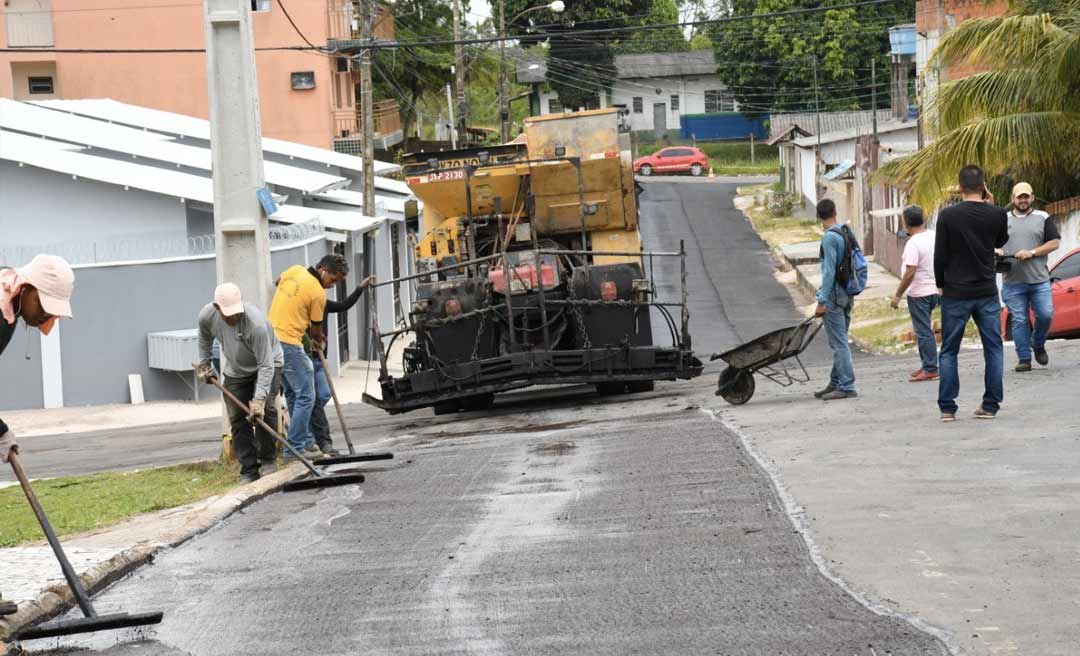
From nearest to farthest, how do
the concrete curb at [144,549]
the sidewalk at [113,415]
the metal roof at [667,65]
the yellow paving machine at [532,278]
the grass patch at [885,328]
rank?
the concrete curb at [144,549] → the yellow paving machine at [532,278] → the sidewalk at [113,415] → the grass patch at [885,328] → the metal roof at [667,65]

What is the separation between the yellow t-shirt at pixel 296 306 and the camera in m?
12.1

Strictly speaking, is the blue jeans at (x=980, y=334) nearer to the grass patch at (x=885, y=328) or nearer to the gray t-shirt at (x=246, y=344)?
the gray t-shirt at (x=246, y=344)

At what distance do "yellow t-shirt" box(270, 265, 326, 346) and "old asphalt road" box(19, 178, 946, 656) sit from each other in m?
1.43

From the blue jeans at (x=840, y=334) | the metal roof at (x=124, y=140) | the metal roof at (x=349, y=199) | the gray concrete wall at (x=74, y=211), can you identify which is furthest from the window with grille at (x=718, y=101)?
the blue jeans at (x=840, y=334)

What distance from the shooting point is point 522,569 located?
7.09 meters

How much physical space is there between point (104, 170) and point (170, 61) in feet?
60.2

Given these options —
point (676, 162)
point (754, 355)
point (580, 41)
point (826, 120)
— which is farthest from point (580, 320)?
point (580, 41)

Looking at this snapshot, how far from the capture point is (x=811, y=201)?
175 ft

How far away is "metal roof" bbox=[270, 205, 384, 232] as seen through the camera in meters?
26.8

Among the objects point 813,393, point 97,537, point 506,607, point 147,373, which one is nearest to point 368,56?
point 147,373

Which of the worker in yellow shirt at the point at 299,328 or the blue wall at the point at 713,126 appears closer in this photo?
the worker in yellow shirt at the point at 299,328

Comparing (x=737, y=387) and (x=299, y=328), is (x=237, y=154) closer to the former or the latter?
(x=299, y=328)

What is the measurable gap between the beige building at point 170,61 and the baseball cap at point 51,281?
119 ft

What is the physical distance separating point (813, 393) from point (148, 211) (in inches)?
612
